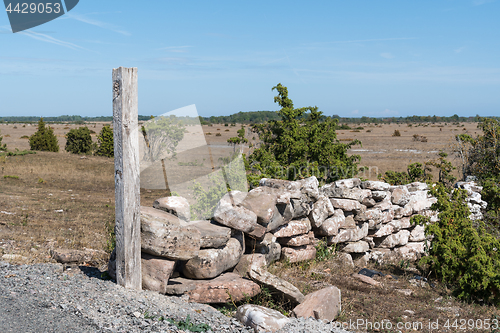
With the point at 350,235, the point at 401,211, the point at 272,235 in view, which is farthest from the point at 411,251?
the point at 272,235

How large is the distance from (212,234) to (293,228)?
1.97 metres

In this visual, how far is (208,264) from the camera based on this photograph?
5.28 metres

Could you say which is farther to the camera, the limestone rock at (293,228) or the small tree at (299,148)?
the small tree at (299,148)

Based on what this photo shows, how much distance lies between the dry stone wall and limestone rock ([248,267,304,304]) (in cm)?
1

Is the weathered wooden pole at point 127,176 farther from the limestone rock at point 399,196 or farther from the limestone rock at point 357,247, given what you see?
the limestone rock at point 399,196

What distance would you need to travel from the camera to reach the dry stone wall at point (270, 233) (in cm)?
502

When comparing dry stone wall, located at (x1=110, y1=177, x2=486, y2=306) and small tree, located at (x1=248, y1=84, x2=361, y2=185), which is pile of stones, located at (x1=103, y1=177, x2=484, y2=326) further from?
small tree, located at (x1=248, y1=84, x2=361, y2=185)

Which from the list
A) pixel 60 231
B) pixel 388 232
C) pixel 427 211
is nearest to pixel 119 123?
pixel 60 231

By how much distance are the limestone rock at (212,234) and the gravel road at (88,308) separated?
85 cm

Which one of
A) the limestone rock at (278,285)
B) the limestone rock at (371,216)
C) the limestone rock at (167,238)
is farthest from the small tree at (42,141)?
the limestone rock at (278,285)

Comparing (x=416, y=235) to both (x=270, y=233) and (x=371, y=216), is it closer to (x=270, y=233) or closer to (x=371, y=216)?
(x=371, y=216)

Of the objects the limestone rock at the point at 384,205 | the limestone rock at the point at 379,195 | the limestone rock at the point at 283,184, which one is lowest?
the limestone rock at the point at 384,205

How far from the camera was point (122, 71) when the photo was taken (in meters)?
4.61

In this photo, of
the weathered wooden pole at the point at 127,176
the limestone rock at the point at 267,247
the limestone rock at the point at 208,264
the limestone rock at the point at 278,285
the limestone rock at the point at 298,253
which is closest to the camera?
the weathered wooden pole at the point at 127,176
